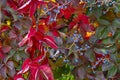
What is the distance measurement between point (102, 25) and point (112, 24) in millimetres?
44

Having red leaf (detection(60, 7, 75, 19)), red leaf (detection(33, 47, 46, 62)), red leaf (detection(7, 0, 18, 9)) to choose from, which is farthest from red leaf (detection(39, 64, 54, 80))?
red leaf (detection(60, 7, 75, 19))

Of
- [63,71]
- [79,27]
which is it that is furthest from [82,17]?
[63,71]

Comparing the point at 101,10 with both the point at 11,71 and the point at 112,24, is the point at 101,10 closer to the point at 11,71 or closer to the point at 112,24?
the point at 112,24

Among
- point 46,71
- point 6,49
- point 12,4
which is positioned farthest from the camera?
point 6,49

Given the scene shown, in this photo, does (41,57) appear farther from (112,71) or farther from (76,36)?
(112,71)

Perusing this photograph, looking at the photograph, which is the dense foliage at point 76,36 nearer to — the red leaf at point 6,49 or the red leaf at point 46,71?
the red leaf at point 6,49

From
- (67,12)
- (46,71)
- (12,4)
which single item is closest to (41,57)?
(46,71)

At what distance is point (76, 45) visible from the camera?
4.17 ft

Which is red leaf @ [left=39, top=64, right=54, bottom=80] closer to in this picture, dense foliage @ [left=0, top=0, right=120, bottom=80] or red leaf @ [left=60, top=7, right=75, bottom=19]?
dense foliage @ [left=0, top=0, right=120, bottom=80]

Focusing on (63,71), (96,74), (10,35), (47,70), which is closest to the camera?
(47,70)

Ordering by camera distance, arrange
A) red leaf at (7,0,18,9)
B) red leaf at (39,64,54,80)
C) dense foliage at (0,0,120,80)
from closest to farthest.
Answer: red leaf at (39,64,54,80), red leaf at (7,0,18,9), dense foliage at (0,0,120,80)

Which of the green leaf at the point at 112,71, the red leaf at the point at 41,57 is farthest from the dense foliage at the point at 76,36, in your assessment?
the red leaf at the point at 41,57

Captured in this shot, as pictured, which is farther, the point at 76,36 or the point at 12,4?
the point at 76,36

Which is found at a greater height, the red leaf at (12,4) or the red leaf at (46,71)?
the red leaf at (12,4)
